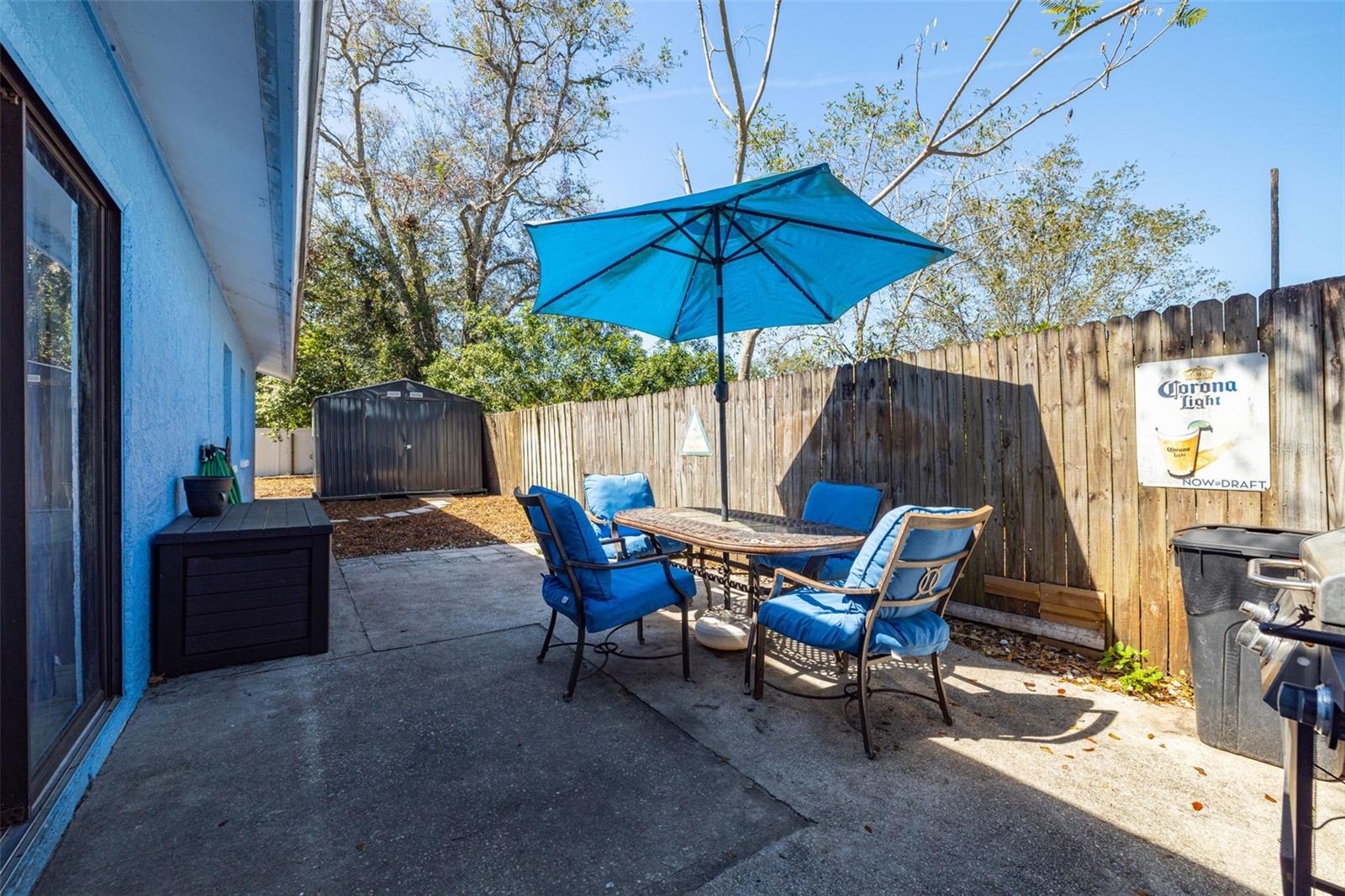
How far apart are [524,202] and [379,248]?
4.57m

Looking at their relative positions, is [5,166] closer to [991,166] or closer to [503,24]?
[991,166]

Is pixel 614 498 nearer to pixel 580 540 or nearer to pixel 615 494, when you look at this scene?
pixel 615 494

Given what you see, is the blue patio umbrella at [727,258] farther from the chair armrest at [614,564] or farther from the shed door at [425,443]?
the shed door at [425,443]

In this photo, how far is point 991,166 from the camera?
33.2ft

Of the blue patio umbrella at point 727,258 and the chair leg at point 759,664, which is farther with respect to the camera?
the blue patio umbrella at point 727,258

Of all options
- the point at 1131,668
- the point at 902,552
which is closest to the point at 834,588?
the point at 902,552

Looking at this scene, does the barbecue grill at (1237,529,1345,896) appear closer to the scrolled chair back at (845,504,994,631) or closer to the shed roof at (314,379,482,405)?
the scrolled chair back at (845,504,994,631)

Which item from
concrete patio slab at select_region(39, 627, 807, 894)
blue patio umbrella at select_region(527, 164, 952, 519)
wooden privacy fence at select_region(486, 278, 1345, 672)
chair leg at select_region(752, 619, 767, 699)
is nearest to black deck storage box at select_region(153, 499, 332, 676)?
concrete patio slab at select_region(39, 627, 807, 894)

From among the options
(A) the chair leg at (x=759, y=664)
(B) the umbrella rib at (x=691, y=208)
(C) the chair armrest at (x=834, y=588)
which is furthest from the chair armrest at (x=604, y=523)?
(B) the umbrella rib at (x=691, y=208)

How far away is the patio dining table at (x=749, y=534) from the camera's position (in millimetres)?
2773

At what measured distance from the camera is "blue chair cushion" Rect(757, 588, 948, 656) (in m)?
2.32

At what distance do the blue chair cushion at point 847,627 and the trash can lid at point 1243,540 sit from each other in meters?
1.02

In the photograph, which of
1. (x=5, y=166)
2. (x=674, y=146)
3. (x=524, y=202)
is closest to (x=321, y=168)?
(x=524, y=202)

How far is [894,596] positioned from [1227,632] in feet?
4.18
